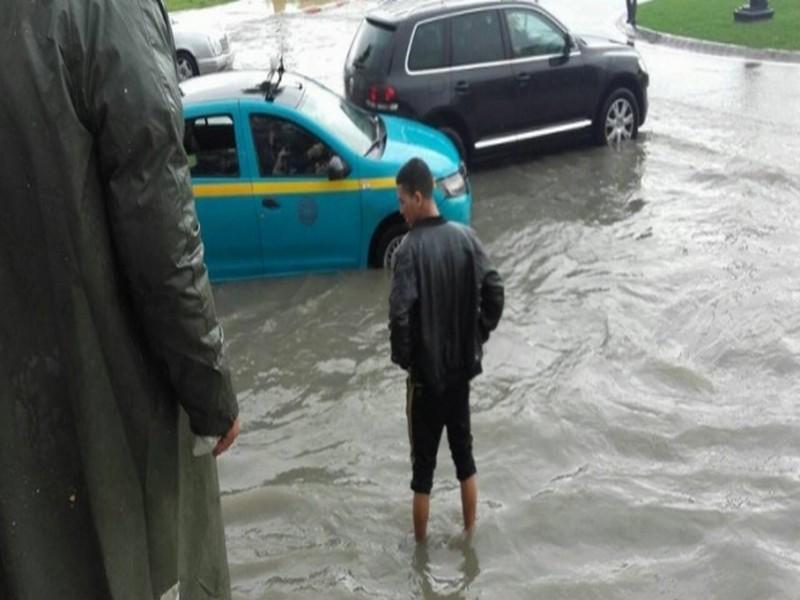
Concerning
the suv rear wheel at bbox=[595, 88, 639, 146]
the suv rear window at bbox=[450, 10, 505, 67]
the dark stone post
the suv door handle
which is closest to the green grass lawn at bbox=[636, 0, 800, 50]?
the dark stone post

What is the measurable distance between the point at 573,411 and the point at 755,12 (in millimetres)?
14973

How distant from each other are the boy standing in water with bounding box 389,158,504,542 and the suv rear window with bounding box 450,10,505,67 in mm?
6913

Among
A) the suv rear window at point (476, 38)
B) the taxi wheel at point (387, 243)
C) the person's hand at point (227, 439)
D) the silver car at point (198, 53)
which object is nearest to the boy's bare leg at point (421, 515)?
the person's hand at point (227, 439)

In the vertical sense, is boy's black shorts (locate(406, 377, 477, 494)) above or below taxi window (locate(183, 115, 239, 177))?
below

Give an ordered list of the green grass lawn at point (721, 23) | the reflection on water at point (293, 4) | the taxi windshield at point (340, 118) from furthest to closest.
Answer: the reflection on water at point (293, 4), the green grass lawn at point (721, 23), the taxi windshield at point (340, 118)

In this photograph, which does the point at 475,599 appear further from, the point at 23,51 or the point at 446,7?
the point at 446,7

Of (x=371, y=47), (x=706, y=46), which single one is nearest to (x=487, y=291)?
(x=371, y=47)

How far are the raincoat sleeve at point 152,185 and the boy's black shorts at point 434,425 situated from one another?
7.66 ft

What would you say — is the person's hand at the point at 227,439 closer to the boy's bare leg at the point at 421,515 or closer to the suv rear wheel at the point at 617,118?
the boy's bare leg at the point at 421,515

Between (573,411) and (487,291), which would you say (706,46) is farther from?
(487,291)

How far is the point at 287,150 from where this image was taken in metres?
9.04

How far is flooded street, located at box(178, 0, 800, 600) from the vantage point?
5.72 metres

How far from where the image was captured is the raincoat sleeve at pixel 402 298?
511cm

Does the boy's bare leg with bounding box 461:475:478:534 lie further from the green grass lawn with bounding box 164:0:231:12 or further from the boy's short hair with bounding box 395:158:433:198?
the green grass lawn with bounding box 164:0:231:12
